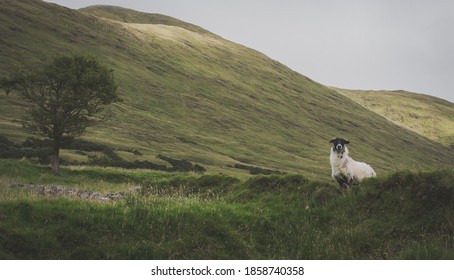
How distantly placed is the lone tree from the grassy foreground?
101 ft

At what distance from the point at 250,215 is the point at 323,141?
568 feet

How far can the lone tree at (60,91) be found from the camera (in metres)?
42.1

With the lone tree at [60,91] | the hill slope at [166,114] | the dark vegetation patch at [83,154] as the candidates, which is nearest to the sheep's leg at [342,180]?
the lone tree at [60,91]

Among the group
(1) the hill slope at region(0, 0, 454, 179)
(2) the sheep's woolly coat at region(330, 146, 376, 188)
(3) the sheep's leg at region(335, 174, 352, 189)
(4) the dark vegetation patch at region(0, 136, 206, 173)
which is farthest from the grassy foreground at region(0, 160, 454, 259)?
(1) the hill slope at region(0, 0, 454, 179)

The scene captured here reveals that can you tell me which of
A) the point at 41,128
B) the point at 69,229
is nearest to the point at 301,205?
the point at 69,229

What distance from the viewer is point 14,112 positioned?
96688 millimetres

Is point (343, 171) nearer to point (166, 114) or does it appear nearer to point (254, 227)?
point (254, 227)

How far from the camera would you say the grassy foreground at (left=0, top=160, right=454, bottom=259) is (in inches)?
428

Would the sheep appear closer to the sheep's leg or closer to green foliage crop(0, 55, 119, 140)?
the sheep's leg

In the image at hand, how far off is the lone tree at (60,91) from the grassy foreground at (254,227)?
30.7m

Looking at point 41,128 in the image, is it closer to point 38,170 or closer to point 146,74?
point 38,170

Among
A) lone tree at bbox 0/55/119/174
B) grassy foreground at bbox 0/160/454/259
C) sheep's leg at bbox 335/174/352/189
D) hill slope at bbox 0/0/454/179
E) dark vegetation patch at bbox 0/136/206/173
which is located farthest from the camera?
hill slope at bbox 0/0/454/179

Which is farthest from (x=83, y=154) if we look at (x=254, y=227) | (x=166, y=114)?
(x=166, y=114)
